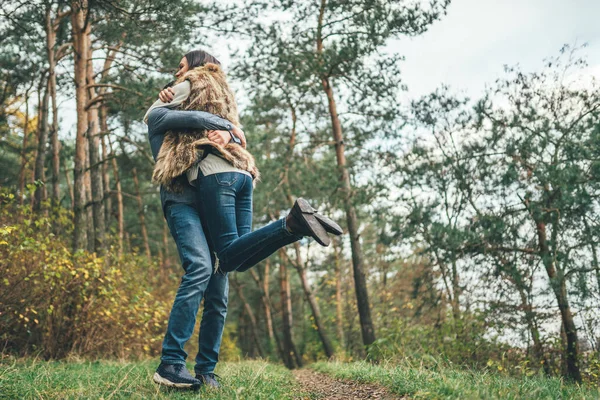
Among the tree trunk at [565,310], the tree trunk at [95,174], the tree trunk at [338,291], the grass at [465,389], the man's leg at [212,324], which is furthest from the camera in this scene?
the tree trunk at [338,291]

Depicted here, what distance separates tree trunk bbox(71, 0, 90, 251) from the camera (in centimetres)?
883

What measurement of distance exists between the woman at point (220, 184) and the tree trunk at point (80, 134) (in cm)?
614

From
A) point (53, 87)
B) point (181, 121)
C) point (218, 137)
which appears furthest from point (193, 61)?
point (53, 87)

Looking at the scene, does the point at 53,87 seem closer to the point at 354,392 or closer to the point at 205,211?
the point at 205,211

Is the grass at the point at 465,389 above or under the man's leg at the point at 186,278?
under

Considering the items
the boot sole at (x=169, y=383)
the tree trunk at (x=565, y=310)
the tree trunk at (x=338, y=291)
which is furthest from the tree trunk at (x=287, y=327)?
the boot sole at (x=169, y=383)

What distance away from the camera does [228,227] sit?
10.6 feet

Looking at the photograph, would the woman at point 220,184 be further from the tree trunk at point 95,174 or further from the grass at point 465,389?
the tree trunk at point 95,174

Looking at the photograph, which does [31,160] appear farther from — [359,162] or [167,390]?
[167,390]

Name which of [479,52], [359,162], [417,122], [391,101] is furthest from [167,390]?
[359,162]

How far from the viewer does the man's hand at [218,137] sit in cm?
327

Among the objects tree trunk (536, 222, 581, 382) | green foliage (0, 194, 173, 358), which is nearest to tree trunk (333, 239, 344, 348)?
tree trunk (536, 222, 581, 382)

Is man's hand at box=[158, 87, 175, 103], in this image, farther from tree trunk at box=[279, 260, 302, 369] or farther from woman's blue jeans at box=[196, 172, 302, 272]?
tree trunk at box=[279, 260, 302, 369]

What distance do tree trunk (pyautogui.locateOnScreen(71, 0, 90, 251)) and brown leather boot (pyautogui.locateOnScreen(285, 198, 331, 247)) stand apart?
21.9 ft
